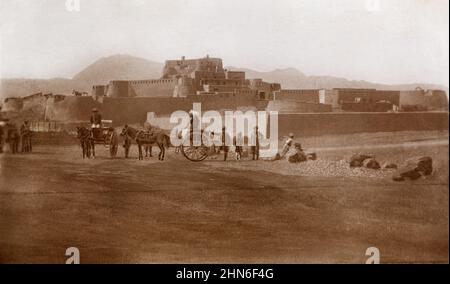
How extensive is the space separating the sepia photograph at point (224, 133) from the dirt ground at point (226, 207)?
0.04 ft

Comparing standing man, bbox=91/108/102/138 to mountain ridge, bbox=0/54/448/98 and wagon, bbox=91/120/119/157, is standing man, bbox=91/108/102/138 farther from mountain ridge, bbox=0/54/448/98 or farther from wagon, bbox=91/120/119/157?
mountain ridge, bbox=0/54/448/98

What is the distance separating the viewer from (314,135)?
561cm

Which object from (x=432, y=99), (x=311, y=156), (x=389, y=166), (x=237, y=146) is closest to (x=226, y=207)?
(x=237, y=146)

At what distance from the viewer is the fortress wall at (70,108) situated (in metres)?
5.45

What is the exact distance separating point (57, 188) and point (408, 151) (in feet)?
10.9

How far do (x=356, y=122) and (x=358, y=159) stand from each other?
0.36m

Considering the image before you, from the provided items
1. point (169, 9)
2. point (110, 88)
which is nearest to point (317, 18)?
point (169, 9)

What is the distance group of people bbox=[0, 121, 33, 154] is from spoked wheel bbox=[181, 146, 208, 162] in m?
1.46

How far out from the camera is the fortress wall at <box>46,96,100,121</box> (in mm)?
5449

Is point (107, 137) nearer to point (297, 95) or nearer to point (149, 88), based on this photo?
point (149, 88)

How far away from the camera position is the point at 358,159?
18.2 feet

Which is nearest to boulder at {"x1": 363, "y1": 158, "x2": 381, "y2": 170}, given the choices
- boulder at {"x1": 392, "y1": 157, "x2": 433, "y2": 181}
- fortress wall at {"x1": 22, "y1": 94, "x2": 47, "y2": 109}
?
boulder at {"x1": 392, "y1": 157, "x2": 433, "y2": 181}
